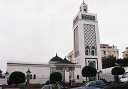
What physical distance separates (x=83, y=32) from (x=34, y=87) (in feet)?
57.6

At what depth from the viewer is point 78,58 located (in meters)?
35.2

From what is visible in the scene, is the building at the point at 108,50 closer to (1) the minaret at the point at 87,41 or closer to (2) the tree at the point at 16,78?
(1) the minaret at the point at 87,41

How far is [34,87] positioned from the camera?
23.1 metres

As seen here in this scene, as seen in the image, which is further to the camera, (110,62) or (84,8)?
(110,62)

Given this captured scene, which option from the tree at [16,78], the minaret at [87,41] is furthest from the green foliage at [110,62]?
the tree at [16,78]

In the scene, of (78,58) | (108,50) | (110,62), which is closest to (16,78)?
(78,58)

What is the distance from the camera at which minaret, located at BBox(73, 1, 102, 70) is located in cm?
3481

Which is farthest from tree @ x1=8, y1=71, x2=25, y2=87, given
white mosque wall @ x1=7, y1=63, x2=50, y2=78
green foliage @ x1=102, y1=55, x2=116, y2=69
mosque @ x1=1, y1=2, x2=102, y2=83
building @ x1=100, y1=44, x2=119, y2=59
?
building @ x1=100, y1=44, x2=119, y2=59

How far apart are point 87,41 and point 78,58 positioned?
4249mm

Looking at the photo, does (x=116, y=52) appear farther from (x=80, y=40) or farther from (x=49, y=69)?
(x=49, y=69)

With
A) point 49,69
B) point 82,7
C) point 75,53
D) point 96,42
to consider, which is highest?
point 82,7

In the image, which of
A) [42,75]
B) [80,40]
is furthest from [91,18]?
[42,75]

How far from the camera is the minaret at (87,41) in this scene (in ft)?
114

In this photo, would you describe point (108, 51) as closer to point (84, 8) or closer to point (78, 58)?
point (84, 8)
